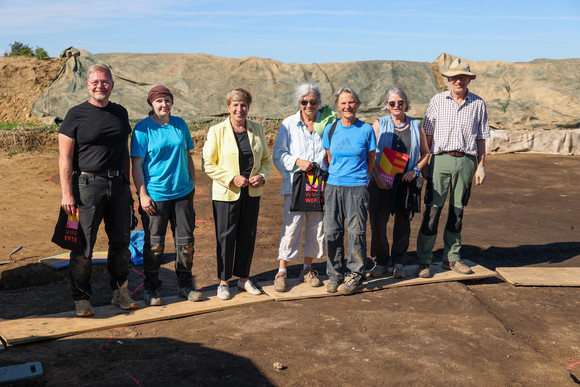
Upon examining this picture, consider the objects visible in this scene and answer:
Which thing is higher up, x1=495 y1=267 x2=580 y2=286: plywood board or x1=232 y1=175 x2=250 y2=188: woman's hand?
x1=232 y1=175 x2=250 y2=188: woman's hand

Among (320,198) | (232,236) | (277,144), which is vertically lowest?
(232,236)

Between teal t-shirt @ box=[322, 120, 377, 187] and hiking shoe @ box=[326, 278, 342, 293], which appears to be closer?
teal t-shirt @ box=[322, 120, 377, 187]

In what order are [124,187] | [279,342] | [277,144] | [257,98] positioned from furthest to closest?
[257,98]
[277,144]
[124,187]
[279,342]

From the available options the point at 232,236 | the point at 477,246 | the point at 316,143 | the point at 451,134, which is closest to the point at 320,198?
the point at 316,143

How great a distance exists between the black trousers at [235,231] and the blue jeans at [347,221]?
0.62 meters

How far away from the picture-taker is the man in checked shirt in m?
5.14

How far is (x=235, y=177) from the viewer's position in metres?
4.58

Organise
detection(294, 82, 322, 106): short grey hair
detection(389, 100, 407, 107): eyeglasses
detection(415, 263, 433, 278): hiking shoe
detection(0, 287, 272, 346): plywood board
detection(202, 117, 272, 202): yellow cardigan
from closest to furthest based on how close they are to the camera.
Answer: detection(0, 287, 272, 346): plywood board, detection(202, 117, 272, 202): yellow cardigan, detection(294, 82, 322, 106): short grey hair, detection(389, 100, 407, 107): eyeglasses, detection(415, 263, 433, 278): hiking shoe

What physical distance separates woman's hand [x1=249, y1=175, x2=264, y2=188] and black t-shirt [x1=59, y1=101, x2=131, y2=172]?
A: 1.05 metres

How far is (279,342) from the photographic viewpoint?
390cm

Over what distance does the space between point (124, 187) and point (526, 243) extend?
16.7 ft

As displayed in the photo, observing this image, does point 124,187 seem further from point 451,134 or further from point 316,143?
point 451,134

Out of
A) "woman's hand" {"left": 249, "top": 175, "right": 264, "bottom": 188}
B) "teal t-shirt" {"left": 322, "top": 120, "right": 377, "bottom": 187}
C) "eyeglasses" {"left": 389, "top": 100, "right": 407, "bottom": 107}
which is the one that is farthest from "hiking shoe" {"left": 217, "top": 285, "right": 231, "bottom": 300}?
"eyeglasses" {"left": 389, "top": 100, "right": 407, "bottom": 107}

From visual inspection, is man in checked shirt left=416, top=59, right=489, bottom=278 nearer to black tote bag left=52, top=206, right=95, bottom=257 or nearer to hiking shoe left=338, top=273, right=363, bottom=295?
hiking shoe left=338, top=273, right=363, bottom=295
